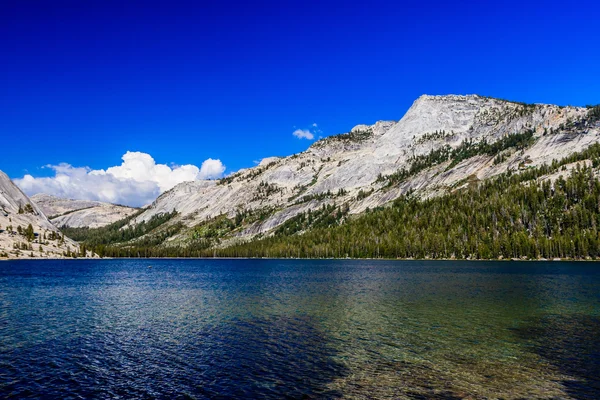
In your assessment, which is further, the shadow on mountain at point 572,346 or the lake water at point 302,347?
the shadow on mountain at point 572,346

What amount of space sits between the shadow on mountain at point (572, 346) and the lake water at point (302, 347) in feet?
0.45

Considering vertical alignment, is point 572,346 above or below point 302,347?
below

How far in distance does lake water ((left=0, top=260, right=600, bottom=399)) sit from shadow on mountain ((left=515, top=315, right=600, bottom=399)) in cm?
14

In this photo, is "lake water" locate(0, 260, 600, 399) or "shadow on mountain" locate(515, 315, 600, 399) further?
"shadow on mountain" locate(515, 315, 600, 399)

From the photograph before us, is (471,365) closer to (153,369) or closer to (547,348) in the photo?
(547,348)

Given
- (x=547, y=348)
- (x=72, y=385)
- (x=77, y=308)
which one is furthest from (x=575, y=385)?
(x=77, y=308)

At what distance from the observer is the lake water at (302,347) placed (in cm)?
2761

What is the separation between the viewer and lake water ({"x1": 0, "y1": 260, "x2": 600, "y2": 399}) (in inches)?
1087

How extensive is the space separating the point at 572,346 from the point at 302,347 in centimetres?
2587

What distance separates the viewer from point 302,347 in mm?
38219

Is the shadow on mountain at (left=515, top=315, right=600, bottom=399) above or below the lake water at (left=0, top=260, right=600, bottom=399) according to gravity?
below

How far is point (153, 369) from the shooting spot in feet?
104

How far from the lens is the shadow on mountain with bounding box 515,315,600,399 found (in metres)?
28.1

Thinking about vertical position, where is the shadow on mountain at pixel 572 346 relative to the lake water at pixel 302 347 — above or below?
below
